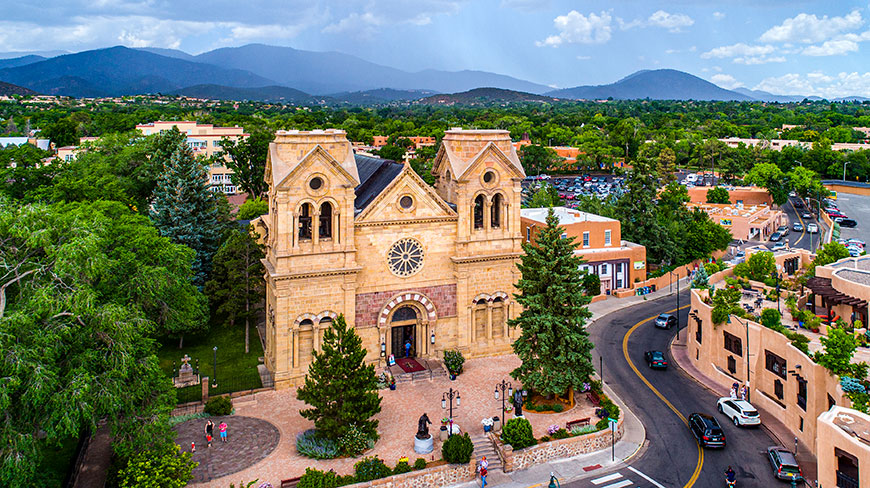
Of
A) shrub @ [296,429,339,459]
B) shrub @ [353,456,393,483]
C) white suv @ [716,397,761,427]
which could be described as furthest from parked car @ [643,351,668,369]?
shrub @ [296,429,339,459]

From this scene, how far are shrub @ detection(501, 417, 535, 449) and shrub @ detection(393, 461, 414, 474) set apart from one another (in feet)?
16.7

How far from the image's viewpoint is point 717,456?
105ft

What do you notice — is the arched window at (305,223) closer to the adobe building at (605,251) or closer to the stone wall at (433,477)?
the stone wall at (433,477)

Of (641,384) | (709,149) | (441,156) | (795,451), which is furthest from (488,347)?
(709,149)

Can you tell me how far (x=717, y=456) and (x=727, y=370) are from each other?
35.2ft

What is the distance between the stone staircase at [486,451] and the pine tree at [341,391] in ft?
16.9

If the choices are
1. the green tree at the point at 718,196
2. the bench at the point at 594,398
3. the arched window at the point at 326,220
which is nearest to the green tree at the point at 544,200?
the green tree at the point at 718,196

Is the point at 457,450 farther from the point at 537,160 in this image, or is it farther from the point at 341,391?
the point at 537,160

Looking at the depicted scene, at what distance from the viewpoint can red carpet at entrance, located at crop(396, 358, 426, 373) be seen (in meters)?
39.9

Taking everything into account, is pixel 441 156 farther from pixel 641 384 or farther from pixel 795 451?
pixel 795 451

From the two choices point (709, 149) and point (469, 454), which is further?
point (709, 149)

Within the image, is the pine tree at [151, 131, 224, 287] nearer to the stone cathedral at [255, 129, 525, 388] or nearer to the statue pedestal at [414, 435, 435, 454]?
the stone cathedral at [255, 129, 525, 388]

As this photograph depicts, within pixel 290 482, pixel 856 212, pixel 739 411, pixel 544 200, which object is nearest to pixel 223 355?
pixel 290 482

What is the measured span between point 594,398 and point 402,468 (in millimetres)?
13130
